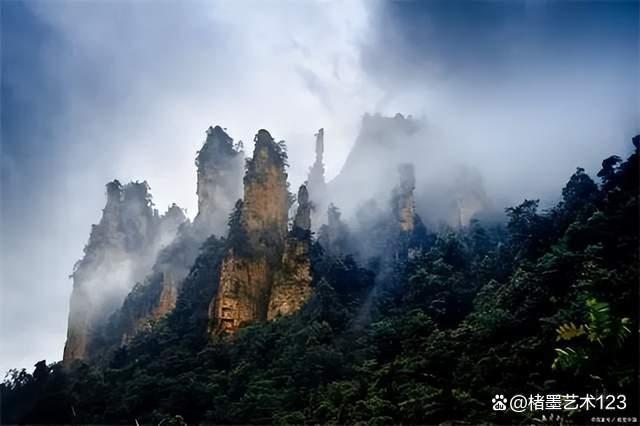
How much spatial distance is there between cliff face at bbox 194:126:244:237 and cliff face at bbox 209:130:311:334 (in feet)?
28.7

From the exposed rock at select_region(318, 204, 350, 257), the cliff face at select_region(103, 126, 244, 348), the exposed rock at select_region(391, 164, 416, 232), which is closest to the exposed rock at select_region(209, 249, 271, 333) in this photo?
the exposed rock at select_region(318, 204, 350, 257)

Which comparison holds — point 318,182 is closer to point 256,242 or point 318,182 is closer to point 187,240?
point 187,240

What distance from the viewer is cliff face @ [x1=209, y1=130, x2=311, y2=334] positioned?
26.7 metres

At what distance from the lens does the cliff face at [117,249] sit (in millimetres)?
41625

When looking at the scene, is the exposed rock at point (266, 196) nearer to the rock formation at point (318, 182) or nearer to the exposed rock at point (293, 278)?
the exposed rock at point (293, 278)

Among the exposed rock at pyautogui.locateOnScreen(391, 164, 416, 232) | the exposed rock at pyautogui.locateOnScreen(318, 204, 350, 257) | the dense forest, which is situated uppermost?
the exposed rock at pyautogui.locateOnScreen(391, 164, 416, 232)

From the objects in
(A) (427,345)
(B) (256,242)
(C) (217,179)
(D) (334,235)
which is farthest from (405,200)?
(A) (427,345)

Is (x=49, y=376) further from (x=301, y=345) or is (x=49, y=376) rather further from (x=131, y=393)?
(x=301, y=345)

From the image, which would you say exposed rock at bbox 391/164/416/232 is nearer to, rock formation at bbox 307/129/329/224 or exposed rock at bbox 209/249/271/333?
rock formation at bbox 307/129/329/224

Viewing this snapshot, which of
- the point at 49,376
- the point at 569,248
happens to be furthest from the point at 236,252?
the point at 569,248

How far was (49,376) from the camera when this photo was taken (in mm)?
28500

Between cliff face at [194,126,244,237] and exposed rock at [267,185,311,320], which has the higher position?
cliff face at [194,126,244,237]

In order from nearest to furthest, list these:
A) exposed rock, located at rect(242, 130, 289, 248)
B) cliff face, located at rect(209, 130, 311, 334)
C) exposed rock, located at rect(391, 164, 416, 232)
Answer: cliff face, located at rect(209, 130, 311, 334), exposed rock, located at rect(242, 130, 289, 248), exposed rock, located at rect(391, 164, 416, 232)

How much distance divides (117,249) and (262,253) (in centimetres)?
1726
